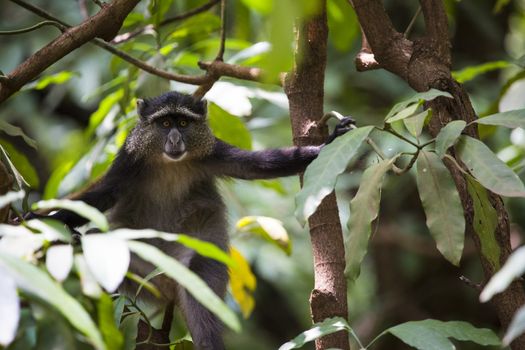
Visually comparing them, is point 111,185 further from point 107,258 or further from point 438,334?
point 107,258

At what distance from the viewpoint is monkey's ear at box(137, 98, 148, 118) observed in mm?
4879

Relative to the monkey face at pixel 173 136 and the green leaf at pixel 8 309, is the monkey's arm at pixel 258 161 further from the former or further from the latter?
the green leaf at pixel 8 309

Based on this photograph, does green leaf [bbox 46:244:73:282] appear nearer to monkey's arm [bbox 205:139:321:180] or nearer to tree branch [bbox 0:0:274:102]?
→ tree branch [bbox 0:0:274:102]

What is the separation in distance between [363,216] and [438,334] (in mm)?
432

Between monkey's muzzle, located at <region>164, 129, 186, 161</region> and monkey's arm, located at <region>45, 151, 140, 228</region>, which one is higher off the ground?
monkey's muzzle, located at <region>164, 129, 186, 161</region>

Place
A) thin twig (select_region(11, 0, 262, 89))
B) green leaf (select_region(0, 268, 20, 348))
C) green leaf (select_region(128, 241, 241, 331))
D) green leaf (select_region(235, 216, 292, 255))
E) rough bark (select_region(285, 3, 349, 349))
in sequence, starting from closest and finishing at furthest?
green leaf (select_region(0, 268, 20, 348)), green leaf (select_region(128, 241, 241, 331)), rough bark (select_region(285, 3, 349, 349)), thin twig (select_region(11, 0, 262, 89)), green leaf (select_region(235, 216, 292, 255))

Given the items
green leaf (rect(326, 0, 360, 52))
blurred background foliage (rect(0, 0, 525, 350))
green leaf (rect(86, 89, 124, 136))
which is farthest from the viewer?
blurred background foliage (rect(0, 0, 525, 350))

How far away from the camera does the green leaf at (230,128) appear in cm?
473

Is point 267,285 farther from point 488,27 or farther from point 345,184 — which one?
point 488,27

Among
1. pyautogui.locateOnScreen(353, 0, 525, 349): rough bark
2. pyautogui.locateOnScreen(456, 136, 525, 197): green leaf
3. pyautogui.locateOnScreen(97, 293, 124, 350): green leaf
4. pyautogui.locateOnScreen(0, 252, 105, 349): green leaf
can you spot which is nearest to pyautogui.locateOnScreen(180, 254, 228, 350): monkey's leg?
pyautogui.locateOnScreen(353, 0, 525, 349): rough bark

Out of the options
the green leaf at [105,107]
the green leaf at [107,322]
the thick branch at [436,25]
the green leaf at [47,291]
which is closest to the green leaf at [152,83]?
the green leaf at [105,107]

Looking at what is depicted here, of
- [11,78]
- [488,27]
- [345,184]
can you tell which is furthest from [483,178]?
[488,27]

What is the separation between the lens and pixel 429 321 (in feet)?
8.57

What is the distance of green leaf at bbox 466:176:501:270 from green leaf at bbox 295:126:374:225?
0.45 m
